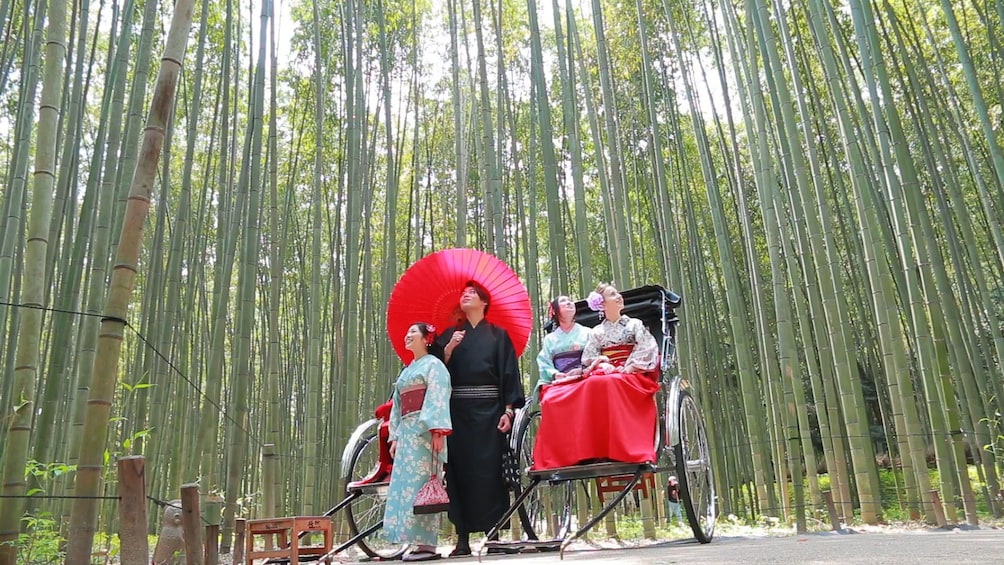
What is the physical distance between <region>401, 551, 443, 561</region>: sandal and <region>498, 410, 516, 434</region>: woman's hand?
1.77 ft

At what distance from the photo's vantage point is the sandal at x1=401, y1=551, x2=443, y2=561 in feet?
9.00

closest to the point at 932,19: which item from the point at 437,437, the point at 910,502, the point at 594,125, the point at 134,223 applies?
the point at 594,125

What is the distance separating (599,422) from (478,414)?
0.57m

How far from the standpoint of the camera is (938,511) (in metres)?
3.21

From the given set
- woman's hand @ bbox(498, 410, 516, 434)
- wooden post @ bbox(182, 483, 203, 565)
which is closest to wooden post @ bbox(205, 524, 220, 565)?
wooden post @ bbox(182, 483, 203, 565)

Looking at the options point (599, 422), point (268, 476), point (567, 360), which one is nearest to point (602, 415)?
point (599, 422)

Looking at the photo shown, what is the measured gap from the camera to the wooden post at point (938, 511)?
10.5 feet

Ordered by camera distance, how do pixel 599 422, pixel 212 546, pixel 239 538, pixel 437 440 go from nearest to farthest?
pixel 212 546
pixel 239 538
pixel 599 422
pixel 437 440

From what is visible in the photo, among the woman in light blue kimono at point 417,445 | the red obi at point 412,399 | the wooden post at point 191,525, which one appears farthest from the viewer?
the red obi at point 412,399

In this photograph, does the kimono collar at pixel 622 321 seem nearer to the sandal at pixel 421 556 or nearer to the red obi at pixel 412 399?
the red obi at pixel 412 399

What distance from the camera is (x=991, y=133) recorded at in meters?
4.04

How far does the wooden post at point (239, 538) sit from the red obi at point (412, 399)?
730mm

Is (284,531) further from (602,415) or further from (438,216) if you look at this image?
(438,216)

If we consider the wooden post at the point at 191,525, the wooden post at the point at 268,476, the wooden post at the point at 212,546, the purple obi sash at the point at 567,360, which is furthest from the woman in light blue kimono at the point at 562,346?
the wooden post at the point at 191,525
